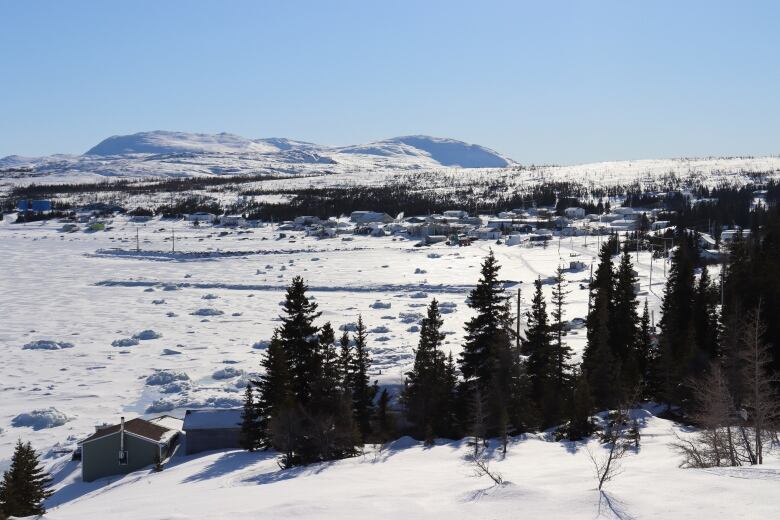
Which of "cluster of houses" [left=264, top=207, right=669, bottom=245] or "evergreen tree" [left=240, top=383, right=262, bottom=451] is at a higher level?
"cluster of houses" [left=264, top=207, right=669, bottom=245]

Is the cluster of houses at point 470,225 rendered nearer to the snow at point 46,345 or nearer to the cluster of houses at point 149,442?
the snow at point 46,345

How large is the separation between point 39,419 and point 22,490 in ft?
31.1

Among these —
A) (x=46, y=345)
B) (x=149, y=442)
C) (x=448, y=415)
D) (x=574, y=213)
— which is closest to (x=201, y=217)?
(x=574, y=213)

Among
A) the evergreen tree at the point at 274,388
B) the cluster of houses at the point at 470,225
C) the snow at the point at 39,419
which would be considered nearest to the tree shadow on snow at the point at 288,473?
the evergreen tree at the point at 274,388

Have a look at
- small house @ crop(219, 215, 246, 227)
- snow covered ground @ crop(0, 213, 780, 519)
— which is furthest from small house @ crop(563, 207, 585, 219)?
small house @ crop(219, 215, 246, 227)

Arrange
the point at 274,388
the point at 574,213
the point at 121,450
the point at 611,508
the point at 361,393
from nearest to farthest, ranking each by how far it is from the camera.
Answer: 1. the point at 611,508
2. the point at 274,388
3. the point at 121,450
4. the point at 361,393
5. the point at 574,213

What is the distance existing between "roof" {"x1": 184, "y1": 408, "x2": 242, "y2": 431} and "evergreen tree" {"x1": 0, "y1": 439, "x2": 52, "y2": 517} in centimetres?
528

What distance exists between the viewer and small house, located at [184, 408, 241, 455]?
2430 cm

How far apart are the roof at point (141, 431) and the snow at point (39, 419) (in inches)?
142

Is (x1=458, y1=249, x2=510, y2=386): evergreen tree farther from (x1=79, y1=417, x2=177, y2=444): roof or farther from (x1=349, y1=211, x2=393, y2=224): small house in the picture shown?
(x1=349, y1=211, x2=393, y2=224): small house

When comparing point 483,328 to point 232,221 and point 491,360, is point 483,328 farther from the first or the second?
point 232,221

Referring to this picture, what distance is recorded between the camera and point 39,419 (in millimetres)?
26719

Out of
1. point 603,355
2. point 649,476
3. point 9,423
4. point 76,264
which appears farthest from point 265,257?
point 649,476

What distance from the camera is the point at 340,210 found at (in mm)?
150250
